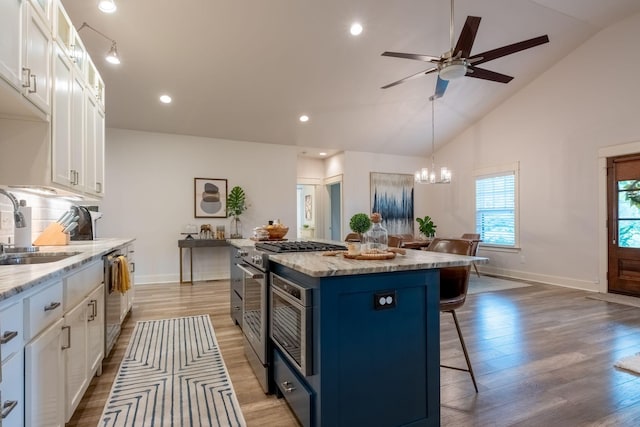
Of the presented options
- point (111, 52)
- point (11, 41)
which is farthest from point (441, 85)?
point (11, 41)

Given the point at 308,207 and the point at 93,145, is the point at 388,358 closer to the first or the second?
the point at 93,145

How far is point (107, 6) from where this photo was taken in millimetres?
3309

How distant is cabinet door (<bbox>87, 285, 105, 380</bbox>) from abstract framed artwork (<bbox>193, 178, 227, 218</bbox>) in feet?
12.8

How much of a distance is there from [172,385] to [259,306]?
0.83 m

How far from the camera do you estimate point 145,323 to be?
3.59 meters

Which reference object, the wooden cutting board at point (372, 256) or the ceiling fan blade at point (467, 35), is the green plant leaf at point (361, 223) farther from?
the ceiling fan blade at point (467, 35)

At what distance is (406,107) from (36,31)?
5460 mm

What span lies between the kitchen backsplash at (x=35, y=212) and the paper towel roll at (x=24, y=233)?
0.10m

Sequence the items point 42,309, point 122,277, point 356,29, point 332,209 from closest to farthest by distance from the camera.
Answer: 1. point 42,309
2. point 122,277
3. point 356,29
4. point 332,209

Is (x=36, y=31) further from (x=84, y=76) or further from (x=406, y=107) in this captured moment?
(x=406, y=107)

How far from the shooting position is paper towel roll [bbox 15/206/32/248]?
2.35 metres

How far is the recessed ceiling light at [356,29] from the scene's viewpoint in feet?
13.5

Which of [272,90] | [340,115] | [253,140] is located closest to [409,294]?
[272,90]

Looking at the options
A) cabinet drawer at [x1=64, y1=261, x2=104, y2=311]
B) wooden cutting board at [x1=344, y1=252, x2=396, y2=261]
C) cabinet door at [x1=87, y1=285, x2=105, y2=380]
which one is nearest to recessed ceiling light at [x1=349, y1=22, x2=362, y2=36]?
wooden cutting board at [x1=344, y1=252, x2=396, y2=261]
